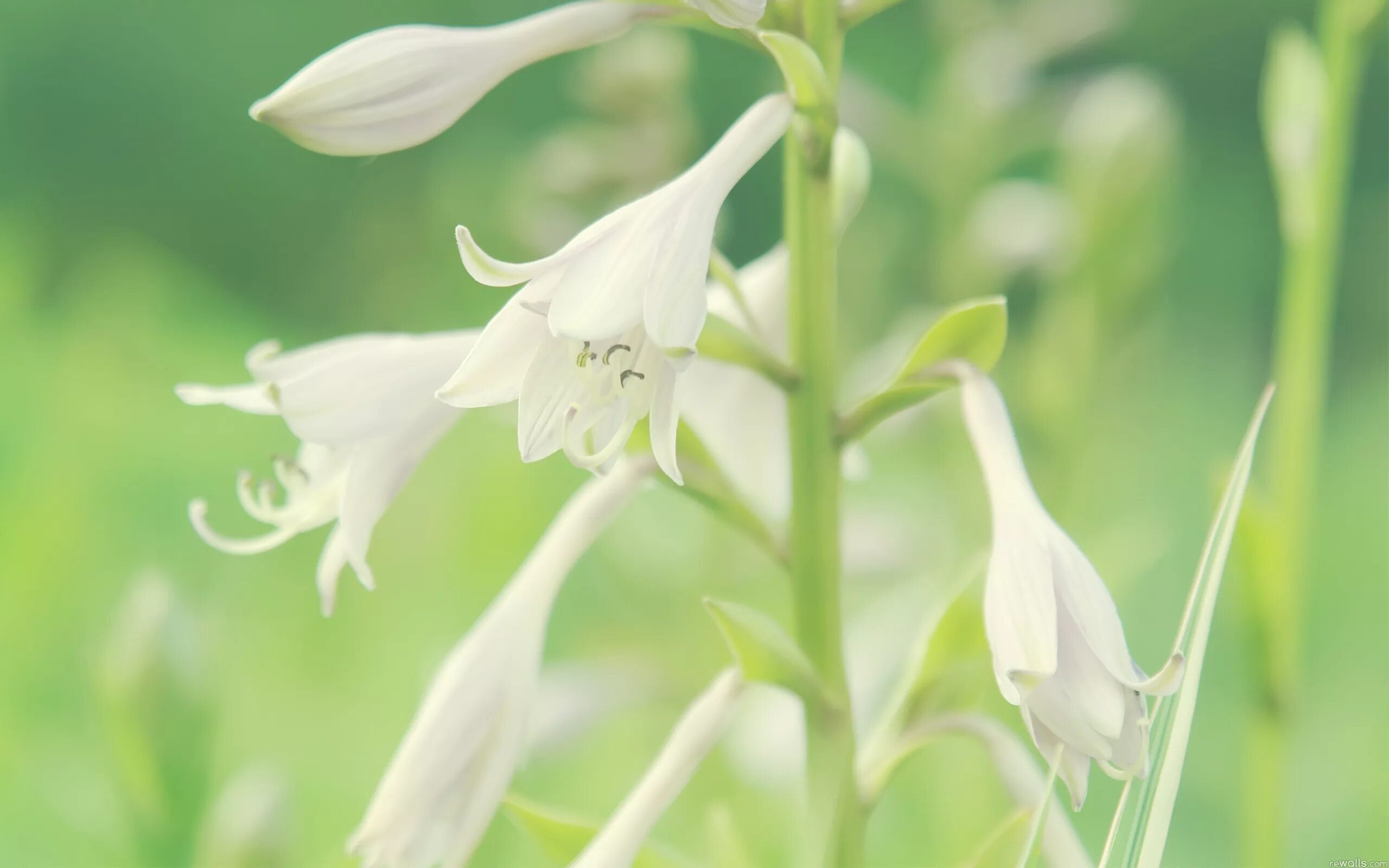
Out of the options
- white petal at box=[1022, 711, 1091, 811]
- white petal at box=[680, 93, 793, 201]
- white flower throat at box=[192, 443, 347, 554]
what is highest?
white petal at box=[680, 93, 793, 201]

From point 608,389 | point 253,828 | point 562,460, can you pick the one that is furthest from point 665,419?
point 562,460

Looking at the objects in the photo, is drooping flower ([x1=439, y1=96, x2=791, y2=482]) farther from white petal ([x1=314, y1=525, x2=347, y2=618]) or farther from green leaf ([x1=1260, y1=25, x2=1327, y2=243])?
green leaf ([x1=1260, y1=25, x2=1327, y2=243])

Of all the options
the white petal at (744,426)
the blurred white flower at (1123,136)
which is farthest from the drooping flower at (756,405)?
the blurred white flower at (1123,136)

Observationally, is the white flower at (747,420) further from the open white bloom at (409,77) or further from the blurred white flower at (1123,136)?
the blurred white flower at (1123,136)

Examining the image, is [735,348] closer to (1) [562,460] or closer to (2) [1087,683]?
(2) [1087,683]

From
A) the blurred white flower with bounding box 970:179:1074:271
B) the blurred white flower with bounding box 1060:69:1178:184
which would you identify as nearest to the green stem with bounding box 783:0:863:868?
the blurred white flower with bounding box 1060:69:1178:184

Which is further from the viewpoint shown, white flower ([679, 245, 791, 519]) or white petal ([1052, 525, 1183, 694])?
white flower ([679, 245, 791, 519])
